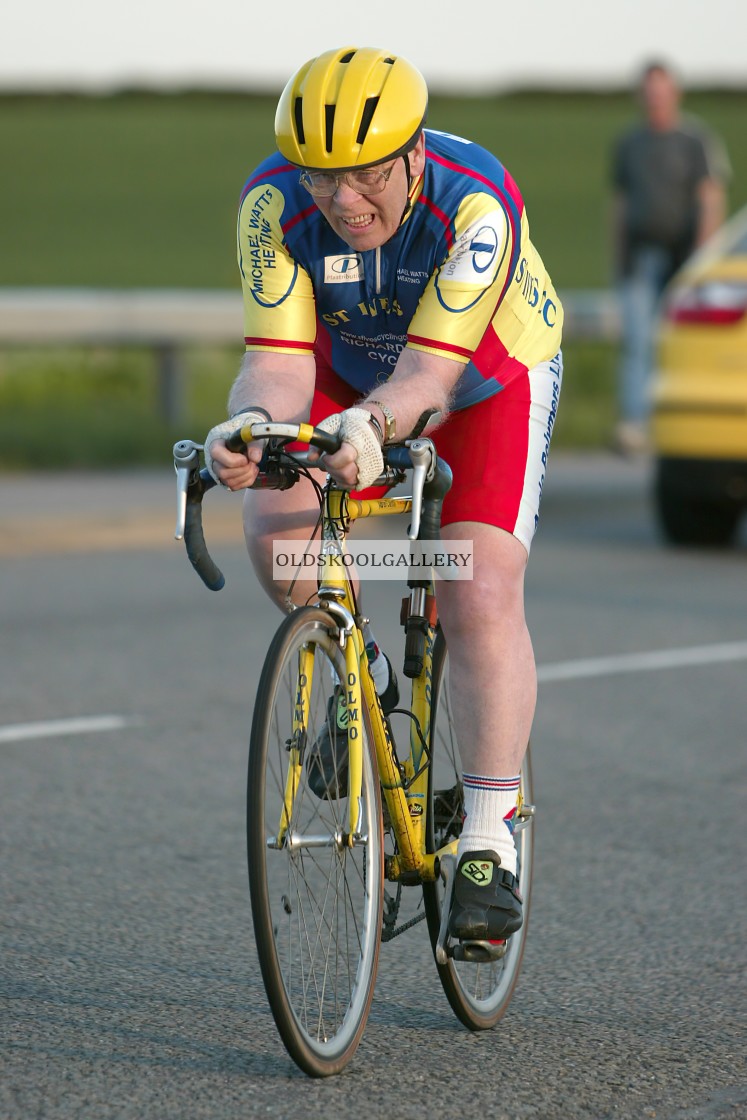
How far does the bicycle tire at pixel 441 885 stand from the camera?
3.98 metres

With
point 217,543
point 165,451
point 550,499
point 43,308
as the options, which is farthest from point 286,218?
point 43,308

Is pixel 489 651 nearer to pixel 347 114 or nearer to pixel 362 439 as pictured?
pixel 362 439

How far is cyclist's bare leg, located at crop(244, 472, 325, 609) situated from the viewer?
392 cm

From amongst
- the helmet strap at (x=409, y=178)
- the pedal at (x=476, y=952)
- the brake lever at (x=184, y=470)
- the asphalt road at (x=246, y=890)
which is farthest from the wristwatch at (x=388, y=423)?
the asphalt road at (x=246, y=890)

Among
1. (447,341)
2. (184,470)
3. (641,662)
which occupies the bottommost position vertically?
(641,662)

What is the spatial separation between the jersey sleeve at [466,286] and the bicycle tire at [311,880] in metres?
0.61

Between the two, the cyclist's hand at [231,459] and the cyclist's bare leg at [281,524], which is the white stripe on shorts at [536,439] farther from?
the cyclist's hand at [231,459]

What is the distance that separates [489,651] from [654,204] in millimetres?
10714

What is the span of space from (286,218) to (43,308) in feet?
39.1

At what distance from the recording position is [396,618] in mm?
8898

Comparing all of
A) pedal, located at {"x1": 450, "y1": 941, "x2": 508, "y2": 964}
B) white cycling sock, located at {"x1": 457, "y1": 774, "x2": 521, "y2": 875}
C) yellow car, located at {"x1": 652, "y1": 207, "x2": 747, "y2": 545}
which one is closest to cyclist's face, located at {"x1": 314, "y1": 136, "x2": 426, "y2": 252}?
white cycling sock, located at {"x1": 457, "y1": 774, "x2": 521, "y2": 875}

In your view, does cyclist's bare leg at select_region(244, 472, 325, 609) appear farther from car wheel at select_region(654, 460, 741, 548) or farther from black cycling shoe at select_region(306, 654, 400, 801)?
car wheel at select_region(654, 460, 741, 548)

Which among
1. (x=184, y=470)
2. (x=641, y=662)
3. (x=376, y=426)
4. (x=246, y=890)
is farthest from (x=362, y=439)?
(x=641, y=662)

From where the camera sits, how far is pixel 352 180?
3.68 metres
